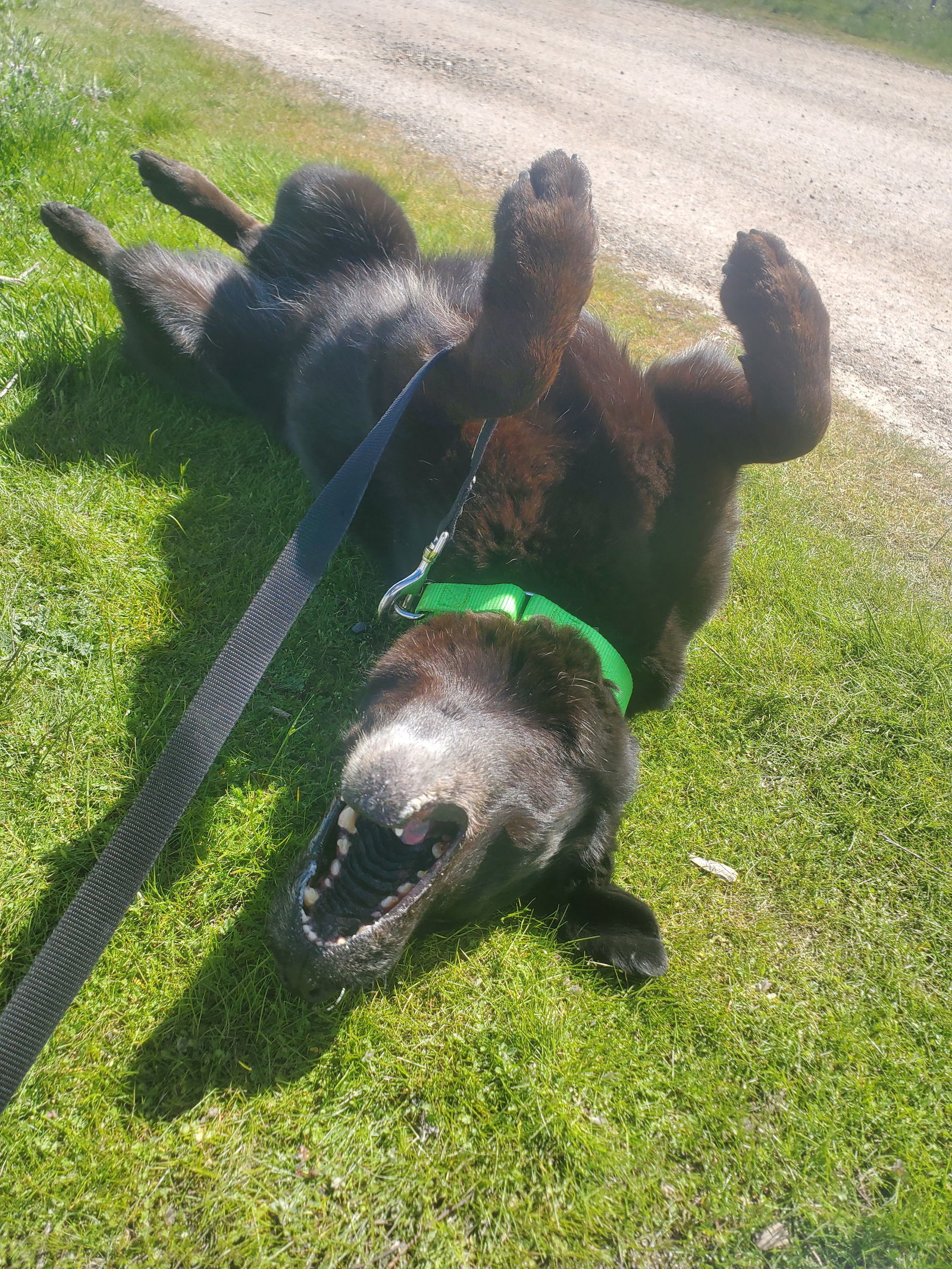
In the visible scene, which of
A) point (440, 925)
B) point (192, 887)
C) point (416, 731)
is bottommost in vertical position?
point (192, 887)

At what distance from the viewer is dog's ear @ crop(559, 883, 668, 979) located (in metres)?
2.28

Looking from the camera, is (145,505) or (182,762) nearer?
(182,762)

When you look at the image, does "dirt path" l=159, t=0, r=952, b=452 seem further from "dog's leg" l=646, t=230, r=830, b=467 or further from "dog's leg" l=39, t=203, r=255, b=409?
"dog's leg" l=39, t=203, r=255, b=409

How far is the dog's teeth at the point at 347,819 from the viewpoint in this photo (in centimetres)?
202

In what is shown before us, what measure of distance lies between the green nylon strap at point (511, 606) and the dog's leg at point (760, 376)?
0.77 metres

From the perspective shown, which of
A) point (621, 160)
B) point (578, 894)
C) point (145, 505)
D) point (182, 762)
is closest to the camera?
point (182, 762)

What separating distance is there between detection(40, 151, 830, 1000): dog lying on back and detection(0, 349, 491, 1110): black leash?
460 mm

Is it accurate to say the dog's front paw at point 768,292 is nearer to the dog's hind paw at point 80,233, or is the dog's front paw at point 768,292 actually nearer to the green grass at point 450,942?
the green grass at point 450,942

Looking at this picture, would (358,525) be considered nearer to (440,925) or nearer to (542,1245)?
(440,925)

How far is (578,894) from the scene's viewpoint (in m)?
2.38

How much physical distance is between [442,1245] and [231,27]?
31.8 feet

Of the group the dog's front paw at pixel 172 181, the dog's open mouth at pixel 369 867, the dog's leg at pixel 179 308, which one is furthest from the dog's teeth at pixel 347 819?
the dog's front paw at pixel 172 181

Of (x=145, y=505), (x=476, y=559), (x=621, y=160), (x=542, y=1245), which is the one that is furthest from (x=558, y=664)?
(x=621, y=160)

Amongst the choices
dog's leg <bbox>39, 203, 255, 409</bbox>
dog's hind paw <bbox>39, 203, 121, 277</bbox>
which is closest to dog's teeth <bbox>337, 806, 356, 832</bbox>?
dog's leg <bbox>39, 203, 255, 409</bbox>
